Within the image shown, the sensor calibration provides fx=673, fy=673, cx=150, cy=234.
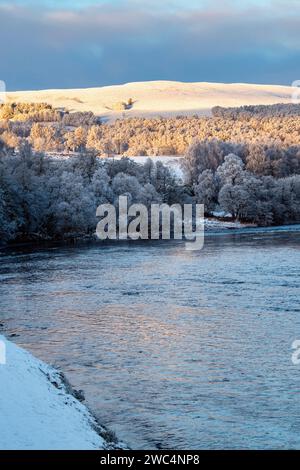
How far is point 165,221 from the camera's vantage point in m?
78.4

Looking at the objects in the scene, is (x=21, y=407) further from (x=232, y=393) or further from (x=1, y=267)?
(x=1, y=267)

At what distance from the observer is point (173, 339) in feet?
79.3

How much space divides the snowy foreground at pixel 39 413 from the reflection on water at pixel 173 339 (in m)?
1.21

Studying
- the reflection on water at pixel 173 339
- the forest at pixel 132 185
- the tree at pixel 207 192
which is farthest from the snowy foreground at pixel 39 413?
the tree at pixel 207 192

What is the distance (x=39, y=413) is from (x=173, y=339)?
1098 centimetres

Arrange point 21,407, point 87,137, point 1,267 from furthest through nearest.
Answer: point 87,137, point 1,267, point 21,407

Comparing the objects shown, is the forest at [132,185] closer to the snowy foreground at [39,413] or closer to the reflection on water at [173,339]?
the reflection on water at [173,339]

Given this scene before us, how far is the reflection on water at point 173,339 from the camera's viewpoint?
1584 cm

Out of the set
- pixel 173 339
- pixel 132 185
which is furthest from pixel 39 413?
pixel 132 185

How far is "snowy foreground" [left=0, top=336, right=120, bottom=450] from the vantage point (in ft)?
40.1

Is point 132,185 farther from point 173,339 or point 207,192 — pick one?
point 173,339

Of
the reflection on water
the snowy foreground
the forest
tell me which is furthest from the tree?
the snowy foreground

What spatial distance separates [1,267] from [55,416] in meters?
32.4
